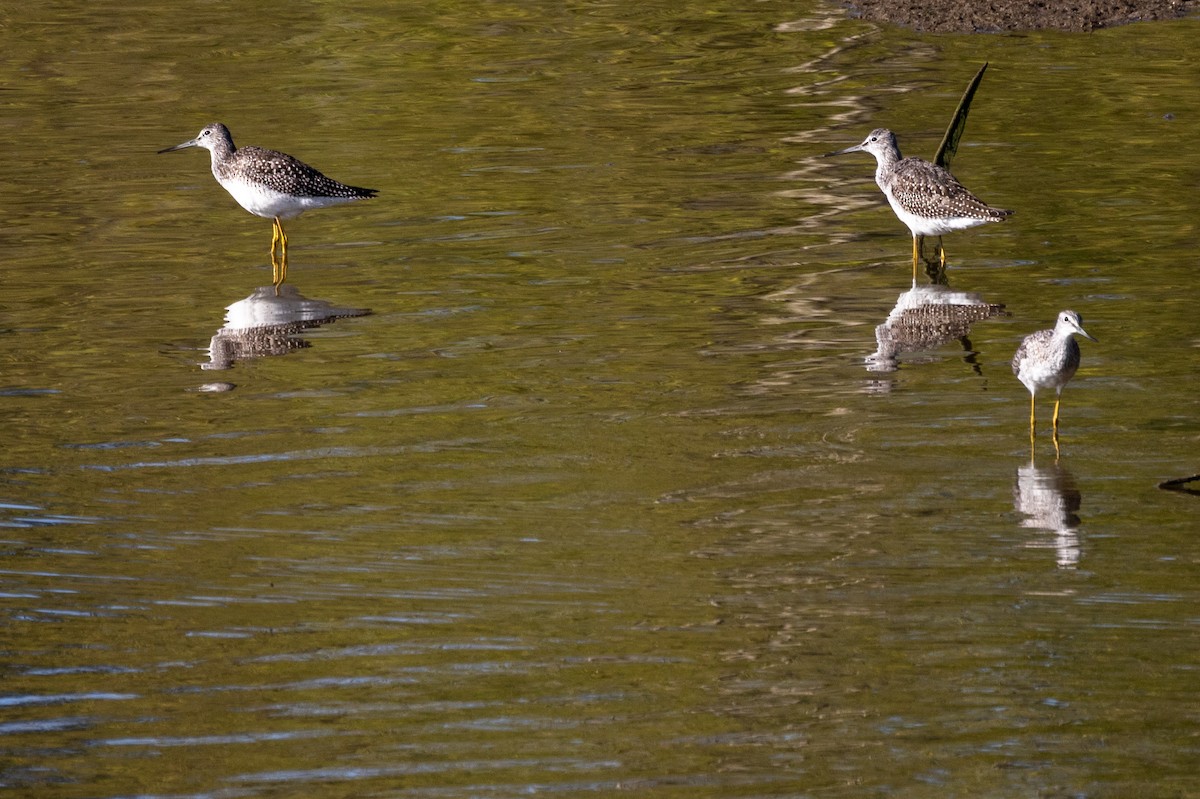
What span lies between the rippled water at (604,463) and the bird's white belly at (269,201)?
1.79 feet

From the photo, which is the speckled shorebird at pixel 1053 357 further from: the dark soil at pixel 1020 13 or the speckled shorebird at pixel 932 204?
the dark soil at pixel 1020 13

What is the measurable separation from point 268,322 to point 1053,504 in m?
6.23

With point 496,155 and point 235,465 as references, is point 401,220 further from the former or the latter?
point 235,465

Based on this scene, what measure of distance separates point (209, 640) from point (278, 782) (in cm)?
141

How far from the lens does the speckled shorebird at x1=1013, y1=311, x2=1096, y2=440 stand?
1003 cm

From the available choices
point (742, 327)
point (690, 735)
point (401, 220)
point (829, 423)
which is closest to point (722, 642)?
point (690, 735)

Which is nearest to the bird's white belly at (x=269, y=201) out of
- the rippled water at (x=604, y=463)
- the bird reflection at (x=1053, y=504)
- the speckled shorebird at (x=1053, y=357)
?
the rippled water at (x=604, y=463)

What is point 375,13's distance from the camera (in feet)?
87.0

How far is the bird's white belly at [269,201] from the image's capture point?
595 inches

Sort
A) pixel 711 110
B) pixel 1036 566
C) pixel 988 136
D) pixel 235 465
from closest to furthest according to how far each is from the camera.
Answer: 1. pixel 1036 566
2. pixel 235 465
3. pixel 988 136
4. pixel 711 110

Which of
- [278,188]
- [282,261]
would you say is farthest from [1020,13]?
[282,261]

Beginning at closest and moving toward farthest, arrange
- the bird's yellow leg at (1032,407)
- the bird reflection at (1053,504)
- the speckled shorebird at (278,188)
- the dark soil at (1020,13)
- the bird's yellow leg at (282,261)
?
the bird reflection at (1053,504) < the bird's yellow leg at (1032,407) < the bird's yellow leg at (282,261) < the speckled shorebird at (278,188) < the dark soil at (1020,13)

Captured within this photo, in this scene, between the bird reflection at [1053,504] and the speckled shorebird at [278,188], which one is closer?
the bird reflection at [1053,504]

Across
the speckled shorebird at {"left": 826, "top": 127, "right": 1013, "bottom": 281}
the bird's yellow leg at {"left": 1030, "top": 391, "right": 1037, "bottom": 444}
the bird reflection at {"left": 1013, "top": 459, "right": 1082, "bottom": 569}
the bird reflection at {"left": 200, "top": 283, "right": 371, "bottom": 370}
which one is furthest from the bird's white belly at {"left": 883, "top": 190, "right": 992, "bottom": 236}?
the bird reflection at {"left": 1013, "top": 459, "right": 1082, "bottom": 569}
